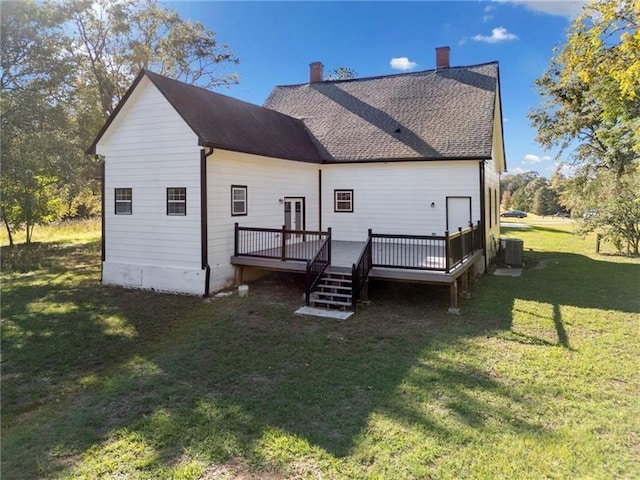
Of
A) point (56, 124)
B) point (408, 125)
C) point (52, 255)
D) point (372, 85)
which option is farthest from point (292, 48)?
point (52, 255)

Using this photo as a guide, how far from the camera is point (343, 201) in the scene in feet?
47.8

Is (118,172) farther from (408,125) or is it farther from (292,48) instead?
(292,48)

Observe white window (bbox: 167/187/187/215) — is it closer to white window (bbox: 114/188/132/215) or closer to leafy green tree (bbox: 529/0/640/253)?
white window (bbox: 114/188/132/215)

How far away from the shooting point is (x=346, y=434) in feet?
13.8

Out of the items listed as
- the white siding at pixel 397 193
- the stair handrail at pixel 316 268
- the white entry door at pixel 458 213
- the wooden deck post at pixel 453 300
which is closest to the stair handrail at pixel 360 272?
the stair handrail at pixel 316 268

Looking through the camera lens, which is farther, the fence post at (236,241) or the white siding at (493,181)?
the white siding at (493,181)

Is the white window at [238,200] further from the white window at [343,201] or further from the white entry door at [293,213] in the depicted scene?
the white window at [343,201]

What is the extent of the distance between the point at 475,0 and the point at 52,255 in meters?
18.6

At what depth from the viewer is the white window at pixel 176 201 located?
10320mm

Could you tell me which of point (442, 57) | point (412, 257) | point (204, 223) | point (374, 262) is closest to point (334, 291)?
point (374, 262)

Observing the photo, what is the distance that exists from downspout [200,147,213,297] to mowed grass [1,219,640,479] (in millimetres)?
641

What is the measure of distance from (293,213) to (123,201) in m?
5.20

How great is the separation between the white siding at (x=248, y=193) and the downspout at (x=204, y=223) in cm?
15

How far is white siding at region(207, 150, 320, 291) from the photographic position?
1034 cm
